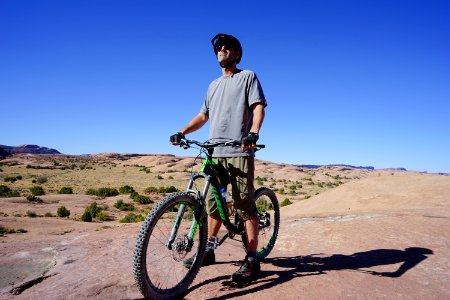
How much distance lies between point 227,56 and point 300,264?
8.57 ft

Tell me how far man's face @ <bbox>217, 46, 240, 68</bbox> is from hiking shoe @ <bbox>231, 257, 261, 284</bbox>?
2.17 m

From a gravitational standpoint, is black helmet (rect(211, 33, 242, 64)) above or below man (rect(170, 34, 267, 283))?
above

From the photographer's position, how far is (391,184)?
11898 millimetres

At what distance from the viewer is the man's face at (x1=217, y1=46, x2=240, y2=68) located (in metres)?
3.81

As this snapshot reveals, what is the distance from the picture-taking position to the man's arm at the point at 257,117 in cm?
355

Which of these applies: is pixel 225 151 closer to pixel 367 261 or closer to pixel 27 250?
pixel 367 261

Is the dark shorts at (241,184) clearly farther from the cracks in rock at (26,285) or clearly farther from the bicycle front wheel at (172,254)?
the cracks in rock at (26,285)

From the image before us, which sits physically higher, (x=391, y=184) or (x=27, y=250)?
(x=391, y=184)

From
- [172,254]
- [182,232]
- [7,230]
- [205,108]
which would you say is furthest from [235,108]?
[7,230]

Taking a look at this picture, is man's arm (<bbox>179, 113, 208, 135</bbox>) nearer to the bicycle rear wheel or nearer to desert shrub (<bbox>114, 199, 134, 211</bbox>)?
the bicycle rear wheel

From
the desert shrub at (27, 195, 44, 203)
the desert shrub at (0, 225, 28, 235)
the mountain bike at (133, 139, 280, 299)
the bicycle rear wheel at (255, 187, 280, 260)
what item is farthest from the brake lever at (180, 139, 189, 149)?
the desert shrub at (27, 195, 44, 203)

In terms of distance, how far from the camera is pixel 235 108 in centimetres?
371

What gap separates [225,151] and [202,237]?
0.92 m

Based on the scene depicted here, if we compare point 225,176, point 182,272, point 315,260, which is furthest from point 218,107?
point 315,260
